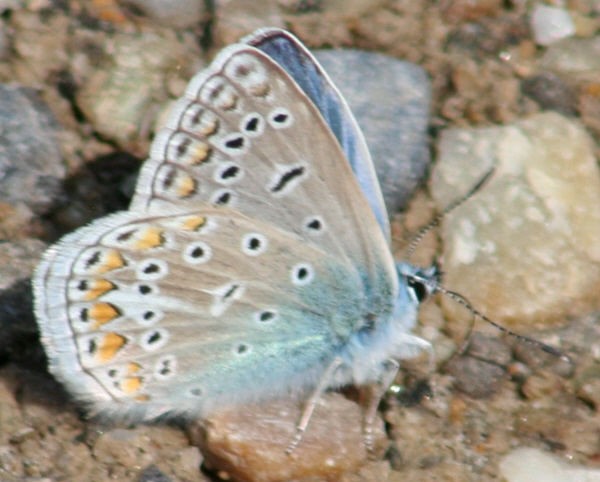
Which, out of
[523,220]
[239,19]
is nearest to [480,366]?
[523,220]

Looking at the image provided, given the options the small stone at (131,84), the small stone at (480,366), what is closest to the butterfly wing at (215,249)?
the small stone at (480,366)

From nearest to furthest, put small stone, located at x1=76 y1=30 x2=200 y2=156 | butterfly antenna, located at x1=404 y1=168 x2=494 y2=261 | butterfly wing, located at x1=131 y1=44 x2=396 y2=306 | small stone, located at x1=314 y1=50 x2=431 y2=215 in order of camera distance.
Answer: butterfly wing, located at x1=131 y1=44 x2=396 y2=306 → butterfly antenna, located at x1=404 y1=168 x2=494 y2=261 → small stone, located at x1=314 y1=50 x2=431 y2=215 → small stone, located at x1=76 y1=30 x2=200 y2=156

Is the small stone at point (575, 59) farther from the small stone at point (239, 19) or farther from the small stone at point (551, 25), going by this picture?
the small stone at point (239, 19)

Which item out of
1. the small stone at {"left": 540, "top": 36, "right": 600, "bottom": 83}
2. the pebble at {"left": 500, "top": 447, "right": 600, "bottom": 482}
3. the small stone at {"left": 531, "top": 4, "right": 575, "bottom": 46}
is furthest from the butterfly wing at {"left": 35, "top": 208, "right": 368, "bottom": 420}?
the small stone at {"left": 531, "top": 4, "right": 575, "bottom": 46}

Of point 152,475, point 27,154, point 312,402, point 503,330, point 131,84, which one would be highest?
point 131,84

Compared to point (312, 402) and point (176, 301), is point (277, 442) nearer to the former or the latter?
point (312, 402)

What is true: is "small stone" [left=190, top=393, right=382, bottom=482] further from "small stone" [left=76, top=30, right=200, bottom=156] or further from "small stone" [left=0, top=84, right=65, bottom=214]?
"small stone" [left=76, top=30, right=200, bottom=156]
